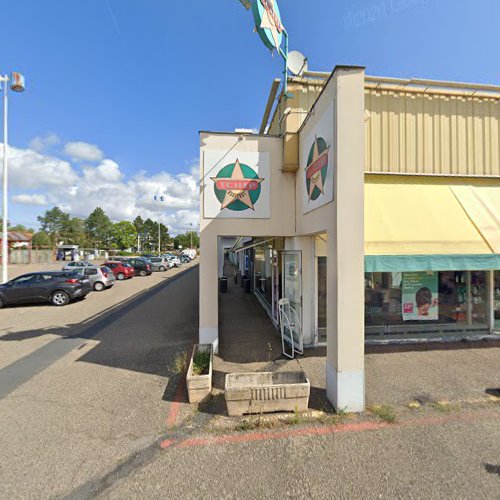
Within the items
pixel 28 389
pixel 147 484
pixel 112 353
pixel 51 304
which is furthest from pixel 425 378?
pixel 51 304

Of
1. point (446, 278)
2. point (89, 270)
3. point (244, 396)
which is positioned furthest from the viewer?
point (89, 270)

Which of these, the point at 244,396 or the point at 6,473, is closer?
the point at 6,473

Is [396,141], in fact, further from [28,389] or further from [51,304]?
[51,304]

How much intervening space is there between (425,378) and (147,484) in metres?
4.96

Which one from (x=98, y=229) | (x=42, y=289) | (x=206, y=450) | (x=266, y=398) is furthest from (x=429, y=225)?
(x=98, y=229)

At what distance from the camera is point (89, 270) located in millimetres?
15328

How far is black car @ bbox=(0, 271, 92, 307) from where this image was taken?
1105 cm

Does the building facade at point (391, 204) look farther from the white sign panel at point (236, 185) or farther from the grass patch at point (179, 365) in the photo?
the grass patch at point (179, 365)

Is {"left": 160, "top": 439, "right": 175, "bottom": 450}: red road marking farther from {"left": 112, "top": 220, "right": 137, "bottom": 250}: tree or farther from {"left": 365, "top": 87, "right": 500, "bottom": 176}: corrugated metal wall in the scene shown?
{"left": 112, "top": 220, "right": 137, "bottom": 250}: tree

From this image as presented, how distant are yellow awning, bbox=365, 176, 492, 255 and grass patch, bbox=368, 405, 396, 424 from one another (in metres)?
2.57

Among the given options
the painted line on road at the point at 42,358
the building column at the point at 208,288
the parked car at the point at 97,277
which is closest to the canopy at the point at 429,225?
the building column at the point at 208,288

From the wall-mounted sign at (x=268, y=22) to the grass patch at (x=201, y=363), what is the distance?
6.61 meters

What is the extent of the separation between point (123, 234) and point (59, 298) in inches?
2620

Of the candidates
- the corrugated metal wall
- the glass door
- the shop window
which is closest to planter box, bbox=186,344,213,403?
the shop window
